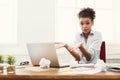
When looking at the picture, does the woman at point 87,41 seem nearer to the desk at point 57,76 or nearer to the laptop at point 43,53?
the laptop at point 43,53

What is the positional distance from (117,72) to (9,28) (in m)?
2.60

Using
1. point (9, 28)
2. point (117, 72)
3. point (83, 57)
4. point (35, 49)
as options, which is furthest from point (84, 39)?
point (9, 28)

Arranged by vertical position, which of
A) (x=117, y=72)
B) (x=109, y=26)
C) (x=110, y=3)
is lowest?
(x=117, y=72)

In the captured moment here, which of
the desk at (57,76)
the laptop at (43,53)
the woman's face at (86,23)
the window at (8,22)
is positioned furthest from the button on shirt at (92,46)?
the window at (8,22)

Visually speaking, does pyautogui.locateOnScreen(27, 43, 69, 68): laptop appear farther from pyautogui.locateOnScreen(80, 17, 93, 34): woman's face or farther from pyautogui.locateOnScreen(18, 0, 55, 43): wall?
pyautogui.locateOnScreen(18, 0, 55, 43): wall

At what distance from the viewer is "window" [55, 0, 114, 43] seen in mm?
4132

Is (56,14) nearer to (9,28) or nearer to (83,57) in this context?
(9,28)

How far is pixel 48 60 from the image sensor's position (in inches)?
81.7

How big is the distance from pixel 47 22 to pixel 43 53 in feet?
5.91

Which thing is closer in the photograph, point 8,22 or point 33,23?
point 33,23

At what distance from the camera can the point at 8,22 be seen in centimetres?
396

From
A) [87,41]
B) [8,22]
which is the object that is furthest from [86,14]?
[8,22]

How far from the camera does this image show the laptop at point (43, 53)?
2018 millimetres

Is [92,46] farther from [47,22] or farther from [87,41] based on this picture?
[47,22]
